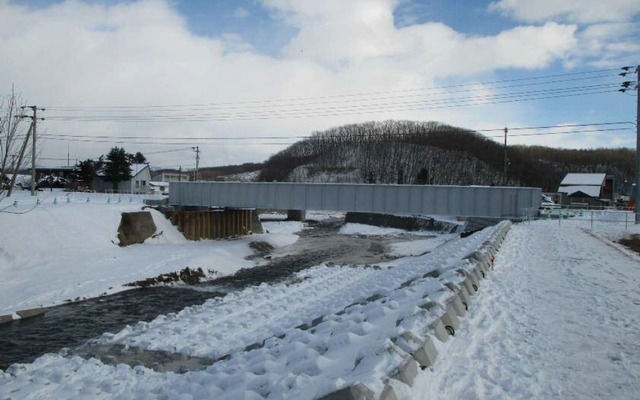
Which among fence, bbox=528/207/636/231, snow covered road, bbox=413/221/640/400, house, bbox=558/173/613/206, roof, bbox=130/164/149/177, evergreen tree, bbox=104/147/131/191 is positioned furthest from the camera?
roof, bbox=130/164/149/177

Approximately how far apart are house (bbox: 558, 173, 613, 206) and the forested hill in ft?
118

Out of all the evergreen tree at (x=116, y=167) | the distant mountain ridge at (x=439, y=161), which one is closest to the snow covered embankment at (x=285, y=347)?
the evergreen tree at (x=116, y=167)

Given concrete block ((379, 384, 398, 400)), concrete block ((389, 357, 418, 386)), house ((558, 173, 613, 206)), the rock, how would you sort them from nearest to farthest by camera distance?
concrete block ((379, 384, 398, 400)) → concrete block ((389, 357, 418, 386)) → the rock → house ((558, 173, 613, 206))

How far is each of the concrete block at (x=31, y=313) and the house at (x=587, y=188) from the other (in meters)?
78.5

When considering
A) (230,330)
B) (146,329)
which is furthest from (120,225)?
(230,330)

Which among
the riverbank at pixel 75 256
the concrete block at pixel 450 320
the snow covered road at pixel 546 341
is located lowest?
the riverbank at pixel 75 256

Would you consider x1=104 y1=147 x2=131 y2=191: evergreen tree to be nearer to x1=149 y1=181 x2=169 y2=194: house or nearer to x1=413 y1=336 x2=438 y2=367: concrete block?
x1=149 y1=181 x2=169 y2=194: house

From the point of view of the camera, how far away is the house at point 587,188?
264 ft

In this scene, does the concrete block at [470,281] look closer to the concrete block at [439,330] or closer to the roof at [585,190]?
the concrete block at [439,330]

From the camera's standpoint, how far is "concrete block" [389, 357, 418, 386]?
5.05m

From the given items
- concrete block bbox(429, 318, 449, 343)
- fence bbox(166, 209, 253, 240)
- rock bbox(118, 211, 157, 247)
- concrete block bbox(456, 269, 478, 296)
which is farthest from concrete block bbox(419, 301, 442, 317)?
fence bbox(166, 209, 253, 240)

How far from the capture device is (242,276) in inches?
1165

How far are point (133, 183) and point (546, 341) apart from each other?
268 ft

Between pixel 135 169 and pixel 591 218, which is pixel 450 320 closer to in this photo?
pixel 591 218
